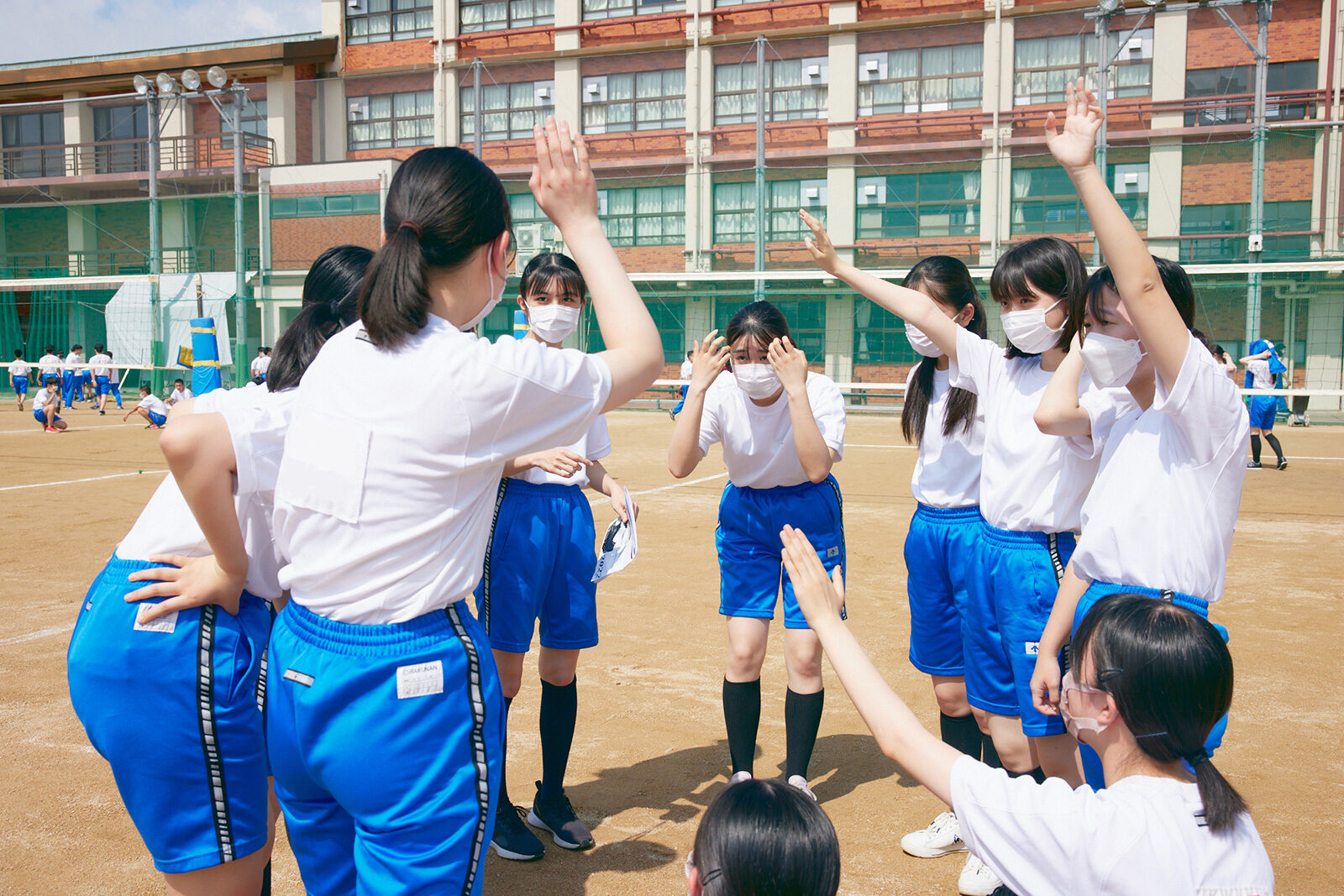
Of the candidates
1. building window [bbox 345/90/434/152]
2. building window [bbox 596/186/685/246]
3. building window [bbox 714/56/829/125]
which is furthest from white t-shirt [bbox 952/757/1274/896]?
building window [bbox 345/90/434/152]

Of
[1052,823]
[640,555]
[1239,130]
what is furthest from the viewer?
[1239,130]

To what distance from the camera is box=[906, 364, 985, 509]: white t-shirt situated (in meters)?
3.51

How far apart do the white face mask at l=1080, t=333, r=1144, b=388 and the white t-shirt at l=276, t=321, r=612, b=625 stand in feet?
4.35

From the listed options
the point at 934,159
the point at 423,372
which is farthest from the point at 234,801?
the point at 934,159

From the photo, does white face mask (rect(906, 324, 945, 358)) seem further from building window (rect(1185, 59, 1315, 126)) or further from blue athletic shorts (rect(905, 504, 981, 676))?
building window (rect(1185, 59, 1315, 126))

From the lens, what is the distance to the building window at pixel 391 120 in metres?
30.2

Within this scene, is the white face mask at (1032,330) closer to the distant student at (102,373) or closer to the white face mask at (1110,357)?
the white face mask at (1110,357)

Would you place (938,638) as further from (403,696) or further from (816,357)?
(816,357)

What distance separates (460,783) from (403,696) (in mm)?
193

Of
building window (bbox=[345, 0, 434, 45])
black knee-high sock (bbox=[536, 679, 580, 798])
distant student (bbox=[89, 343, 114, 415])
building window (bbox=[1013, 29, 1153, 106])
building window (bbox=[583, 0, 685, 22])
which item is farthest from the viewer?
building window (bbox=[345, 0, 434, 45])

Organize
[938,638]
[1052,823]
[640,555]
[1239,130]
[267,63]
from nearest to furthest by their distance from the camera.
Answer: [1052,823]
[938,638]
[640,555]
[1239,130]
[267,63]

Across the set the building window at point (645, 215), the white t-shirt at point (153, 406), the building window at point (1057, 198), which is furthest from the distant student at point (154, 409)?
the building window at point (1057, 198)

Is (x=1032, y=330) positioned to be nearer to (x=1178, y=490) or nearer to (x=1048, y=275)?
(x=1048, y=275)

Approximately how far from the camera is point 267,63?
3092 cm
